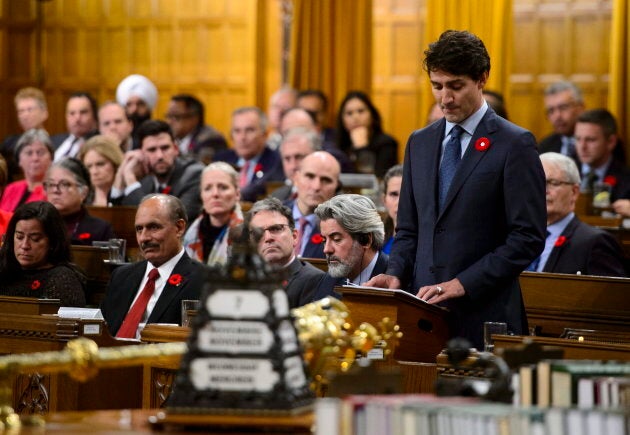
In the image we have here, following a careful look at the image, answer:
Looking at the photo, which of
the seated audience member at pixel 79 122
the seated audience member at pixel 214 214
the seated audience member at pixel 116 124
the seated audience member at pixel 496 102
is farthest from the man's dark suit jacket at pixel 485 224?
the seated audience member at pixel 79 122

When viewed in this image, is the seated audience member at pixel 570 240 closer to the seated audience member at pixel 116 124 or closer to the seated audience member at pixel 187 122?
the seated audience member at pixel 116 124

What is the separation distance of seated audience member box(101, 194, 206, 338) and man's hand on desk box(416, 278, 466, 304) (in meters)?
1.58

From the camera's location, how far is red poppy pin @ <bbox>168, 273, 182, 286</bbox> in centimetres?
544

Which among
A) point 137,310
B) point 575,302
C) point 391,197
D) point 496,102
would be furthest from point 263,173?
point 575,302

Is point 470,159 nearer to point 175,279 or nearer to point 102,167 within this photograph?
point 175,279

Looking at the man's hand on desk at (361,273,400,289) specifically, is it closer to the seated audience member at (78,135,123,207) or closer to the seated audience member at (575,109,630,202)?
the seated audience member at (575,109,630,202)

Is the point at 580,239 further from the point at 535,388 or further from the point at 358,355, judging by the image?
the point at 535,388

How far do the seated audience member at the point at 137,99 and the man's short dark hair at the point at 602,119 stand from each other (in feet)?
12.1

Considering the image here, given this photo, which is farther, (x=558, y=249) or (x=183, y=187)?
(x=183, y=187)

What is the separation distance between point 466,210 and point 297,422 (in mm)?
1870

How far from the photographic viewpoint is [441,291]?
396cm

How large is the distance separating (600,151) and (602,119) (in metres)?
0.21

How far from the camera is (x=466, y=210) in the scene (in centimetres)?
403

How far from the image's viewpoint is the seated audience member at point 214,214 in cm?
691
